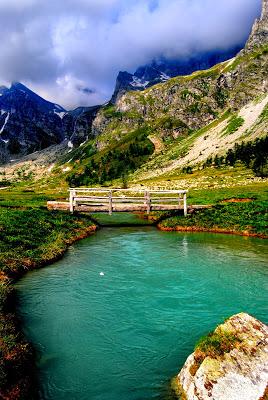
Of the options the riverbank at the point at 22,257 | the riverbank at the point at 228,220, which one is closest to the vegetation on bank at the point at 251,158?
the riverbank at the point at 228,220

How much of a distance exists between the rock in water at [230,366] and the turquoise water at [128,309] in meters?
1.41

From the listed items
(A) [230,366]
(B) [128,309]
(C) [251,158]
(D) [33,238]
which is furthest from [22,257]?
(C) [251,158]

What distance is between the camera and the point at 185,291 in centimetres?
2255

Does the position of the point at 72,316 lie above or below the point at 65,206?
below

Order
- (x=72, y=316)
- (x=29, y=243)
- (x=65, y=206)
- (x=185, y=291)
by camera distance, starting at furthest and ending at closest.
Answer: (x=65, y=206), (x=29, y=243), (x=185, y=291), (x=72, y=316)

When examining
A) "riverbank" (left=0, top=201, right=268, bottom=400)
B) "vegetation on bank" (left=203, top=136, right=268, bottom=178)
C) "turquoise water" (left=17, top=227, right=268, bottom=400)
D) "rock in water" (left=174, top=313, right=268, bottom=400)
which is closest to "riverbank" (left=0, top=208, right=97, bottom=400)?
"riverbank" (left=0, top=201, right=268, bottom=400)

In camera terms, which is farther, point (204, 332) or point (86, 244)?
point (86, 244)

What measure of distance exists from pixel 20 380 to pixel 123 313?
7415 mm

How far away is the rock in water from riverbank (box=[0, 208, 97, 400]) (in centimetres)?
578

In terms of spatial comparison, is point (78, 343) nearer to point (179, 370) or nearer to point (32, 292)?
point (179, 370)

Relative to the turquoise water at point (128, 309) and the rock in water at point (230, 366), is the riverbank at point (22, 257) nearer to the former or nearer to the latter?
the turquoise water at point (128, 309)

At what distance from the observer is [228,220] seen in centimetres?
4456

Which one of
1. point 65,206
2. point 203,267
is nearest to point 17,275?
point 203,267

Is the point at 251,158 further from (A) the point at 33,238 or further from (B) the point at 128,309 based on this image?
(B) the point at 128,309
